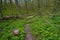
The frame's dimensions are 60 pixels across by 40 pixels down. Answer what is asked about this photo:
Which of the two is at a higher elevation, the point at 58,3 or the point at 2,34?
the point at 58,3

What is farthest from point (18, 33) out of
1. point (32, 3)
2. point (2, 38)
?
point (32, 3)

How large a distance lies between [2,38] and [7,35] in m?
0.52

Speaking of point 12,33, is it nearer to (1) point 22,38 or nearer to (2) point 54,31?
(1) point 22,38

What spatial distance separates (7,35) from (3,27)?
2601 millimetres

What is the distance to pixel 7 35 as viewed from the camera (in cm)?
1234

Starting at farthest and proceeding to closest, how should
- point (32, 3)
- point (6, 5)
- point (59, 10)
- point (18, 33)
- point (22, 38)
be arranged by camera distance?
1. point (32, 3)
2. point (6, 5)
3. point (59, 10)
4. point (18, 33)
5. point (22, 38)

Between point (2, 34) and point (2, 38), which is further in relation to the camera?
point (2, 34)

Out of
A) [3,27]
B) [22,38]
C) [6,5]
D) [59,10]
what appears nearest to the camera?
[22,38]

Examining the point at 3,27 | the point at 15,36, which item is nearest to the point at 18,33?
the point at 15,36

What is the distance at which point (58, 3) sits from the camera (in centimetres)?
2141

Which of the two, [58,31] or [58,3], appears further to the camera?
[58,3]

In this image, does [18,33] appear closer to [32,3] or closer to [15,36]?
[15,36]

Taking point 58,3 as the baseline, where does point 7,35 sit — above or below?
below

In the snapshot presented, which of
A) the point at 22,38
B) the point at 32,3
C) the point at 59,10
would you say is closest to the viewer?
the point at 22,38
